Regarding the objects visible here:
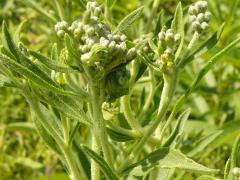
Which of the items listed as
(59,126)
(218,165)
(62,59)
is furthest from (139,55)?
(218,165)

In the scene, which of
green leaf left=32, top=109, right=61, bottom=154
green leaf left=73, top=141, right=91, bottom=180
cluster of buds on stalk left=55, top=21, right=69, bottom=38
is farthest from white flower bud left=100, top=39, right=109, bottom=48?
green leaf left=73, top=141, right=91, bottom=180

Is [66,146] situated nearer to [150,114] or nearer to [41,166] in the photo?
[150,114]

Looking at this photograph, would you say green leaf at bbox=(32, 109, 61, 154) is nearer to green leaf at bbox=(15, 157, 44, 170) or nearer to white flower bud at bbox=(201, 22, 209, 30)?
white flower bud at bbox=(201, 22, 209, 30)

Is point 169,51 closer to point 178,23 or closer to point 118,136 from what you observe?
point 178,23

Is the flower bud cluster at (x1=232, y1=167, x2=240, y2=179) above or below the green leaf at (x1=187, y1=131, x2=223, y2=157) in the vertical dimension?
below

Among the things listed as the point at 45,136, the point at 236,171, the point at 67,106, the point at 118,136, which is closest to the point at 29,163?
the point at 45,136

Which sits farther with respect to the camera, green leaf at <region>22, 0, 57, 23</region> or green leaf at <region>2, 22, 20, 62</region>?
green leaf at <region>22, 0, 57, 23</region>

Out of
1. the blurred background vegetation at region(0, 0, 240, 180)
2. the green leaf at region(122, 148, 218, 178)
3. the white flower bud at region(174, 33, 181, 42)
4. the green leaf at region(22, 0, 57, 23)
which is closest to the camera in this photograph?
the green leaf at region(122, 148, 218, 178)
